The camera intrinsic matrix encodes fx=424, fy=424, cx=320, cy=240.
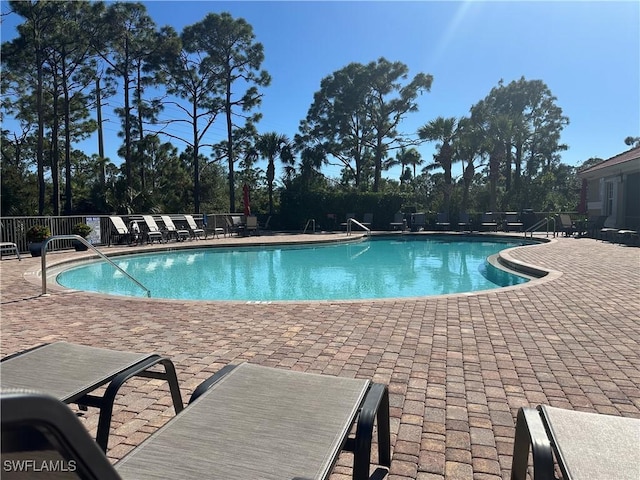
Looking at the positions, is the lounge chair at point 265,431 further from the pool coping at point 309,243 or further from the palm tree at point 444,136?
the palm tree at point 444,136

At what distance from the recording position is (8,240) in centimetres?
1166

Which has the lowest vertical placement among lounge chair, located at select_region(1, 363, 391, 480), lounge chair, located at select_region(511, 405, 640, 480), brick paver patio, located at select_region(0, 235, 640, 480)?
brick paver patio, located at select_region(0, 235, 640, 480)

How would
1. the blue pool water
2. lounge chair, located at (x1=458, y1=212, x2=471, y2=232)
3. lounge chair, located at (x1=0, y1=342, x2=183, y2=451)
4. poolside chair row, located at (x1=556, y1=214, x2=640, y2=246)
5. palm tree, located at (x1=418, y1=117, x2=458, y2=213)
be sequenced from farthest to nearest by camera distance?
palm tree, located at (x1=418, y1=117, x2=458, y2=213)
lounge chair, located at (x1=458, y1=212, x2=471, y2=232)
poolside chair row, located at (x1=556, y1=214, x2=640, y2=246)
the blue pool water
lounge chair, located at (x1=0, y1=342, x2=183, y2=451)

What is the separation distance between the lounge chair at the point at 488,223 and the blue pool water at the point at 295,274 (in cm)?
642

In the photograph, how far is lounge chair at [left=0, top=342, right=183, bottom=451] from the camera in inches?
76.5

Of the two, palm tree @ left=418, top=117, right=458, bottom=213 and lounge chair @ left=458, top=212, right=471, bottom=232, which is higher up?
palm tree @ left=418, top=117, right=458, bottom=213

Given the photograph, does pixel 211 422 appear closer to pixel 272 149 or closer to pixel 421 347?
pixel 421 347

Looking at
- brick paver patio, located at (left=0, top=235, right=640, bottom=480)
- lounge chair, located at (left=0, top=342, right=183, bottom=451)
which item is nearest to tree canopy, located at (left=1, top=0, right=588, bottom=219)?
brick paver patio, located at (left=0, top=235, right=640, bottom=480)

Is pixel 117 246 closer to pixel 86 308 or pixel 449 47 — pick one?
pixel 86 308

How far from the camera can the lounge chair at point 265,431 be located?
4.57 ft

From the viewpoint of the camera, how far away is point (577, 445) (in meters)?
1.43

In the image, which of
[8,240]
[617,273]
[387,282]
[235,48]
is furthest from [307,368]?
[235,48]

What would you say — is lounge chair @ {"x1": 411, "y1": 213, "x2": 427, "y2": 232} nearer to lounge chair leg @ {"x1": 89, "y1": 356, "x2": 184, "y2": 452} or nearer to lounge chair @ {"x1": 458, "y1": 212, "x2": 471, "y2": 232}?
lounge chair @ {"x1": 458, "y1": 212, "x2": 471, "y2": 232}

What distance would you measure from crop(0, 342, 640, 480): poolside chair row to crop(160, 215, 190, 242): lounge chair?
14.9 metres
